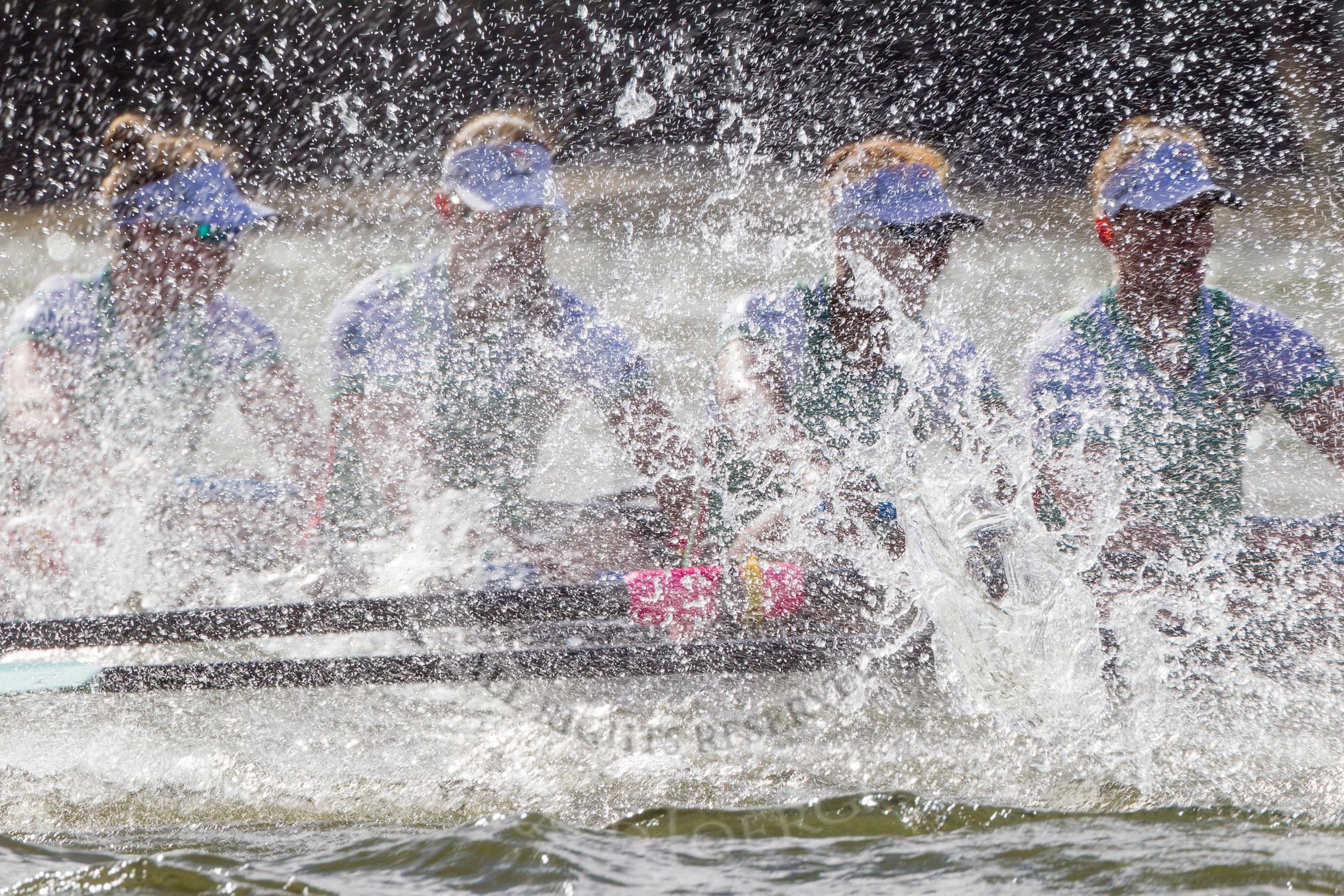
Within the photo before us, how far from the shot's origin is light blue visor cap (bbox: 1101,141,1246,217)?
183cm

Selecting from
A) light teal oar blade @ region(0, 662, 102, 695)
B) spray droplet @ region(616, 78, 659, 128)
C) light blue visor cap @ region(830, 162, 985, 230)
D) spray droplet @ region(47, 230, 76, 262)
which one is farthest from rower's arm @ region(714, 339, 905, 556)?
spray droplet @ region(47, 230, 76, 262)

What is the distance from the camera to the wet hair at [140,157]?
2150 mm

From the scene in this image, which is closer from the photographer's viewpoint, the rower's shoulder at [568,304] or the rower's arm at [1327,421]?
the rower's arm at [1327,421]

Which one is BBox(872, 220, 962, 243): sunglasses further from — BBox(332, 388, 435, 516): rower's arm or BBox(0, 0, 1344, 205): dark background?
BBox(0, 0, 1344, 205): dark background

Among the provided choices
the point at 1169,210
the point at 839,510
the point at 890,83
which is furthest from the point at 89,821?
the point at 890,83

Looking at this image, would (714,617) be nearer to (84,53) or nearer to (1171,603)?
(1171,603)

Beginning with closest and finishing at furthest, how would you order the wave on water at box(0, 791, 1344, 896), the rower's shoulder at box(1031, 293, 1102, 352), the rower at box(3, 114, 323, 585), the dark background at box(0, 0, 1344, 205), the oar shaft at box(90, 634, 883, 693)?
the wave on water at box(0, 791, 1344, 896) → the oar shaft at box(90, 634, 883, 693) → the rower's shoulder at box(1031, 293, 1102, 352) → the rower at box(3, 114, 323, 585) → the dark background at box(0, 0, 1344, 205)

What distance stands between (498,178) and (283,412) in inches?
30.2

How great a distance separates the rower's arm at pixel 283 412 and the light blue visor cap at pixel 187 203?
330mm

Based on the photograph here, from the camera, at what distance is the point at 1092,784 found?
1.27 meters

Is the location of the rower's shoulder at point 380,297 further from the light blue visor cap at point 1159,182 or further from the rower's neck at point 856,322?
the light blue visor cap at point 1159,182

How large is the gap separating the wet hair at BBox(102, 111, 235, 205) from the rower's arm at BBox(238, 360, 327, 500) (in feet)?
1.46

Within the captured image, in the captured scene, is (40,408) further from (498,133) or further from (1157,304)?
(1157,304)

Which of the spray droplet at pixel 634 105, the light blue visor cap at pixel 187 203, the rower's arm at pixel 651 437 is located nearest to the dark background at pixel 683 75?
the spray droplet at pixel 634 105
